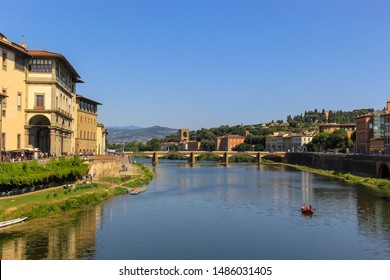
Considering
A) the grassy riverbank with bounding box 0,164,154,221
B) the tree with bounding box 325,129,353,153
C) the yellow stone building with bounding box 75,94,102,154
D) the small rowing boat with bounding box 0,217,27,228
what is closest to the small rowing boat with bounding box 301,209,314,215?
the grassy riverbank with bounding box 0,164,154,221

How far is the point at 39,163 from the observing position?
4844 centimetres

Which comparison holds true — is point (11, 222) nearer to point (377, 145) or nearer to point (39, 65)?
point (39, 65)

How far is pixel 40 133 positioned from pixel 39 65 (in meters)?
7.81

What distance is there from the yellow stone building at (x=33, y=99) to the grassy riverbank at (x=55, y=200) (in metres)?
7.13

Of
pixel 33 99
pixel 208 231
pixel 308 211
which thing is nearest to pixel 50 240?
pixel 208 231

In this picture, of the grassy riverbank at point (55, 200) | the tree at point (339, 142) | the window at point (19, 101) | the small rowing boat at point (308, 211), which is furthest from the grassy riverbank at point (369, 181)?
the tree at point (339, 142)

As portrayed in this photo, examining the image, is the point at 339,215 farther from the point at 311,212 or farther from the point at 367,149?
the point at 367,149

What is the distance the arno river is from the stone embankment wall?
24.2 metres

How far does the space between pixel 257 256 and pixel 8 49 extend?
113 feet

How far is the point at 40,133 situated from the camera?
5959 cm
